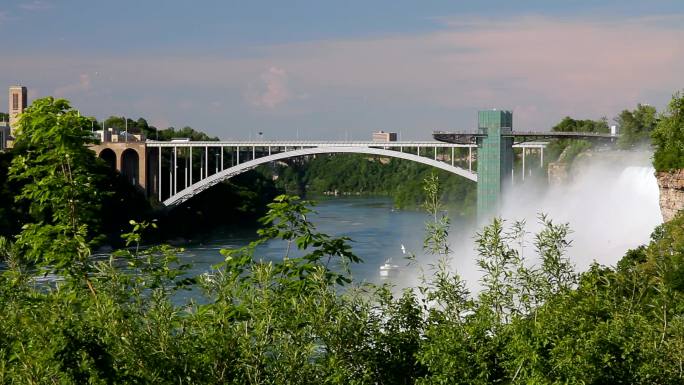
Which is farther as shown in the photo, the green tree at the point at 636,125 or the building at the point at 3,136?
the building at the point at 3,136

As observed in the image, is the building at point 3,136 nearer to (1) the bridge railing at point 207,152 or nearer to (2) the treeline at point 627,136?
(1) the bridge railing at point 207,152

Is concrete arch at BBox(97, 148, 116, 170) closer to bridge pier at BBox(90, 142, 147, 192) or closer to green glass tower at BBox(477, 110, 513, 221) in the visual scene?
bridge pier at BBox(90, 142, 147, 192)

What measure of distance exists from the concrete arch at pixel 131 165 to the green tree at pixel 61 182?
27.7 m

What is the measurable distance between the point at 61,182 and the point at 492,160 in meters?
19.8

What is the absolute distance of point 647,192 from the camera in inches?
730

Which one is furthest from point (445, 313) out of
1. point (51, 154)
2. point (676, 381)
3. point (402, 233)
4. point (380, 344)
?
point (402, 233)

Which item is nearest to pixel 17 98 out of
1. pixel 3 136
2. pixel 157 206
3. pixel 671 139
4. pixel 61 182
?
pixel 3 136

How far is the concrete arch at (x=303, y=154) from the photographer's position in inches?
971

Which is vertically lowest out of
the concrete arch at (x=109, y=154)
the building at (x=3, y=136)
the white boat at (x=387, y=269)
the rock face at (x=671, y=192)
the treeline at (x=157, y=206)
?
the white boat at (x=387, y=269)

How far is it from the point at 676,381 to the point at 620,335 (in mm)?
338

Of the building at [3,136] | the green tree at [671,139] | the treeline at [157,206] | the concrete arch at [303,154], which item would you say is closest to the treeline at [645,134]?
the green tree at [671,139]

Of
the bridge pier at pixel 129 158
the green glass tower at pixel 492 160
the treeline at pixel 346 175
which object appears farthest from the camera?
the treeline at pixel 346 175

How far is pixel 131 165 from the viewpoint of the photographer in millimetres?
33312

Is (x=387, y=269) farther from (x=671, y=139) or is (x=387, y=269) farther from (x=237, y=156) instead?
(x=237, y=156)
